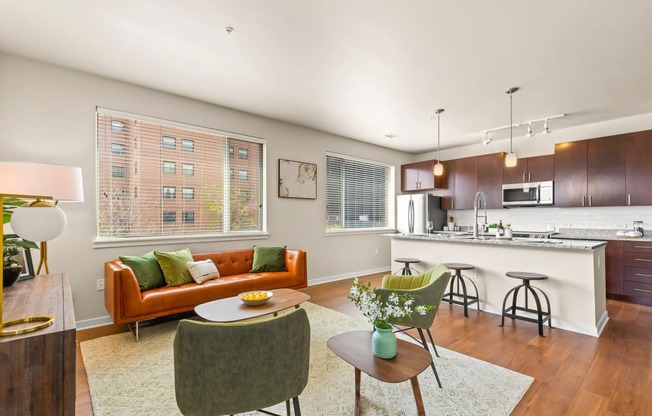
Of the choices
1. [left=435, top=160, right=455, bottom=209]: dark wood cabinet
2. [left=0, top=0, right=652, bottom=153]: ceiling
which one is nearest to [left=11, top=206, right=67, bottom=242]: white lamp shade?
[left=0, top=0, right=652, bottom=153]: ceiling

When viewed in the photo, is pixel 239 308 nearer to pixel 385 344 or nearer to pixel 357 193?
pixel 385 344

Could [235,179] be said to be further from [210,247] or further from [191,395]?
[191,395]

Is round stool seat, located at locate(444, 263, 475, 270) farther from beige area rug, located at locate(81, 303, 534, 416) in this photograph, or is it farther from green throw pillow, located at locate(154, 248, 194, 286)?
green throw pillow, located at locate(154, 248, 194, 286)

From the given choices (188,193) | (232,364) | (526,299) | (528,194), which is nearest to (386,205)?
(528,194)

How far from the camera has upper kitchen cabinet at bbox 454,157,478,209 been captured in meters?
6.02

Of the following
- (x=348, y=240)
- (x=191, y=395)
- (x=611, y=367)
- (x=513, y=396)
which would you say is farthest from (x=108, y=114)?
(x=611, y=367)

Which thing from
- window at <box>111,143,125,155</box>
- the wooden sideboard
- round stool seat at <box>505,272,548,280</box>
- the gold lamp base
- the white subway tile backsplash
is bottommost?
round stool seat at <box>505,272,548,280</box>

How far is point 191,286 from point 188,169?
1.59 meters

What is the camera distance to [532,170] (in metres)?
5.33

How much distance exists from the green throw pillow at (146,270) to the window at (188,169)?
118 cm

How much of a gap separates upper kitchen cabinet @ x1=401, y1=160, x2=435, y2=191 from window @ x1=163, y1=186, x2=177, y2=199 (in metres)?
4.85

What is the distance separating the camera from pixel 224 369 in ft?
4.09

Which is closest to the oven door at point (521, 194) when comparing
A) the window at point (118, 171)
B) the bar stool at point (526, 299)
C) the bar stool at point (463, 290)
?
the bar stool at point (463, 290)

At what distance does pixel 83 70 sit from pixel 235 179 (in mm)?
2048
